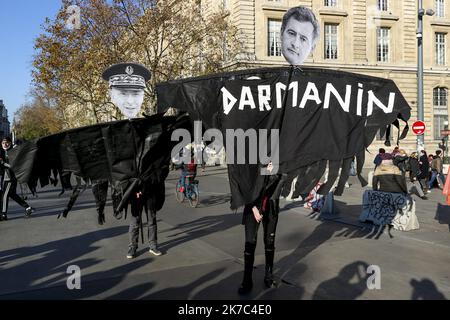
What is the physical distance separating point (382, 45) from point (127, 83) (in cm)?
3417

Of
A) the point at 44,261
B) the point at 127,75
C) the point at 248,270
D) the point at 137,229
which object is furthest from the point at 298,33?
A: the point at 44,261

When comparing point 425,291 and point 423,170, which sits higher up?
point 423,170

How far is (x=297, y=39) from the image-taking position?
4.81 metres

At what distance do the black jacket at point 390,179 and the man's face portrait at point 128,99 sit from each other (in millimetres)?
5735

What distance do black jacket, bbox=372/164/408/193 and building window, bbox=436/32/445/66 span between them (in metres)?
33.7

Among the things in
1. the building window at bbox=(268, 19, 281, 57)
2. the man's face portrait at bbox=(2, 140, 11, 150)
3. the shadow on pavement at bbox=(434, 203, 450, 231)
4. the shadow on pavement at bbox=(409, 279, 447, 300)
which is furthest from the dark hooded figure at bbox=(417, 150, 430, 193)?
the building window at bbox=(268, 19, 281, 57)

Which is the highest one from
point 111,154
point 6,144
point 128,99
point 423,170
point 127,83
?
point 127,83

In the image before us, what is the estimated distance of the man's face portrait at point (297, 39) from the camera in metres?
4.71

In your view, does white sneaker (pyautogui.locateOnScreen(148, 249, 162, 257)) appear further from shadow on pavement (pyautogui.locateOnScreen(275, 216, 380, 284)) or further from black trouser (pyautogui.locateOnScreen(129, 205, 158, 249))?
shadow on pavement (pyautogui.locateOnScreen(275, 216, 380, 284))

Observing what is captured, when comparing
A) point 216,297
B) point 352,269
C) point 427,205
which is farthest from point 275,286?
point 427,205

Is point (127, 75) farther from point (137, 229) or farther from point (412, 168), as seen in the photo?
point (412, 168)

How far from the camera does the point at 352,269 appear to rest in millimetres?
6250
